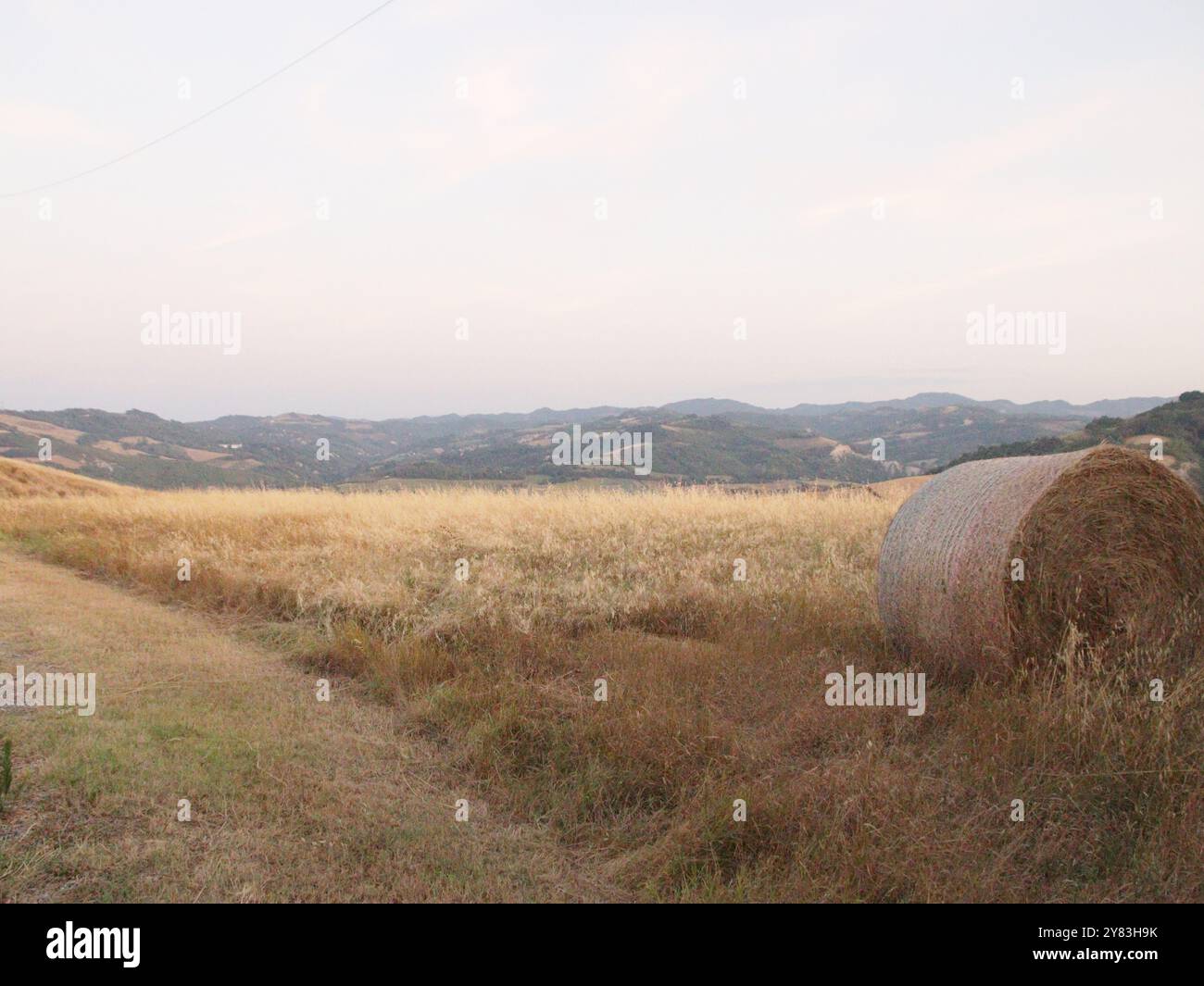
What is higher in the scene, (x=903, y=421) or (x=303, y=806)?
(x=903, y=421)

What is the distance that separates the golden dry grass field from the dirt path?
4.1 inches

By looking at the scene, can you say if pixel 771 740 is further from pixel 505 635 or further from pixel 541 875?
pixel 505 635

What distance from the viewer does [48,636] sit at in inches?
318

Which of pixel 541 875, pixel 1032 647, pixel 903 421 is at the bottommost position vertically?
pixel 541 875

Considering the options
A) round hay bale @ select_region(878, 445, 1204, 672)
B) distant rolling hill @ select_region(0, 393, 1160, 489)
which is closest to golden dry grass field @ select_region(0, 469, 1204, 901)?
round hay bale @ select_region(878, 445, 1204, 672)

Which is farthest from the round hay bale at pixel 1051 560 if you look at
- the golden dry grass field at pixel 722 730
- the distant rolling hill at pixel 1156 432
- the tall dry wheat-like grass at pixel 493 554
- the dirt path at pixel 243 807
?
the distant rolling hill at pixel 1156 432

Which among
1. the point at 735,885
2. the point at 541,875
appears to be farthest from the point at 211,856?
the point at 735,885

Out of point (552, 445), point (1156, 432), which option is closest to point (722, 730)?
point (1156, 432)

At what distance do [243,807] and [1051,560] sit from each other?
596 cm

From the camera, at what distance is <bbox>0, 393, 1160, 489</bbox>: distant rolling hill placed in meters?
43.9

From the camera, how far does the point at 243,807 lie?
4.41 m
